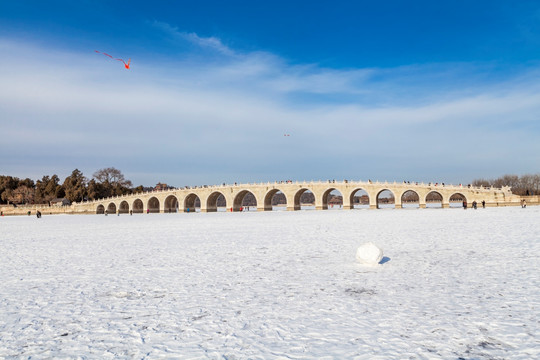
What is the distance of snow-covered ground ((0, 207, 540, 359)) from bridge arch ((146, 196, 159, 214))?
59363mm

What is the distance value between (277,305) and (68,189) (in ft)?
296

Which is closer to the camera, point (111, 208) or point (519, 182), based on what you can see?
point (111, 208)

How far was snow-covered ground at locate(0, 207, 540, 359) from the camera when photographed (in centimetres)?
424

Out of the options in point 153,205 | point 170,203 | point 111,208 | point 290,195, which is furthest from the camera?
point 111,208

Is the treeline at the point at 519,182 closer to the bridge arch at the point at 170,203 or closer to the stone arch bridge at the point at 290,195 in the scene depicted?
the stone arch bridge at the point at 290,195

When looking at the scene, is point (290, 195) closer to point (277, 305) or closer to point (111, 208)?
point (111, 208)

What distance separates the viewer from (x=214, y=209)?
211 feet

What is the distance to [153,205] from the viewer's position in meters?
70.0

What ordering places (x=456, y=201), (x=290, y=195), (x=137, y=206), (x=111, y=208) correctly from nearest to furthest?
(x=290, y=195) → (x=137, y=206) → (x=111, y=208) → (x=456, y=201)

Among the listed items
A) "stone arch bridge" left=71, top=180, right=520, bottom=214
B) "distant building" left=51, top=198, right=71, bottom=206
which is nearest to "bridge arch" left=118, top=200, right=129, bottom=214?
"stone arch bridge" left=71, top=180, right=520, bottom=214

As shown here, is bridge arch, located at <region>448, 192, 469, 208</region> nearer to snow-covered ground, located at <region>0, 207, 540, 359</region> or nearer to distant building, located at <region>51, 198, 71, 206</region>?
snow-covered ground, located at <region>0, 207, 540, 359</region>

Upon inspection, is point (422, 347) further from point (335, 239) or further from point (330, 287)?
point (335, 239)

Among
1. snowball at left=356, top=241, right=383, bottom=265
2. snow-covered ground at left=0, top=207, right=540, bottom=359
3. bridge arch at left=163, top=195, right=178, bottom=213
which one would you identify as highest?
bridge arch at left=163, top=195, right=178, bottom=213

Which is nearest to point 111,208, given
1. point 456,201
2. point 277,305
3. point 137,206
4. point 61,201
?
point 137,206
